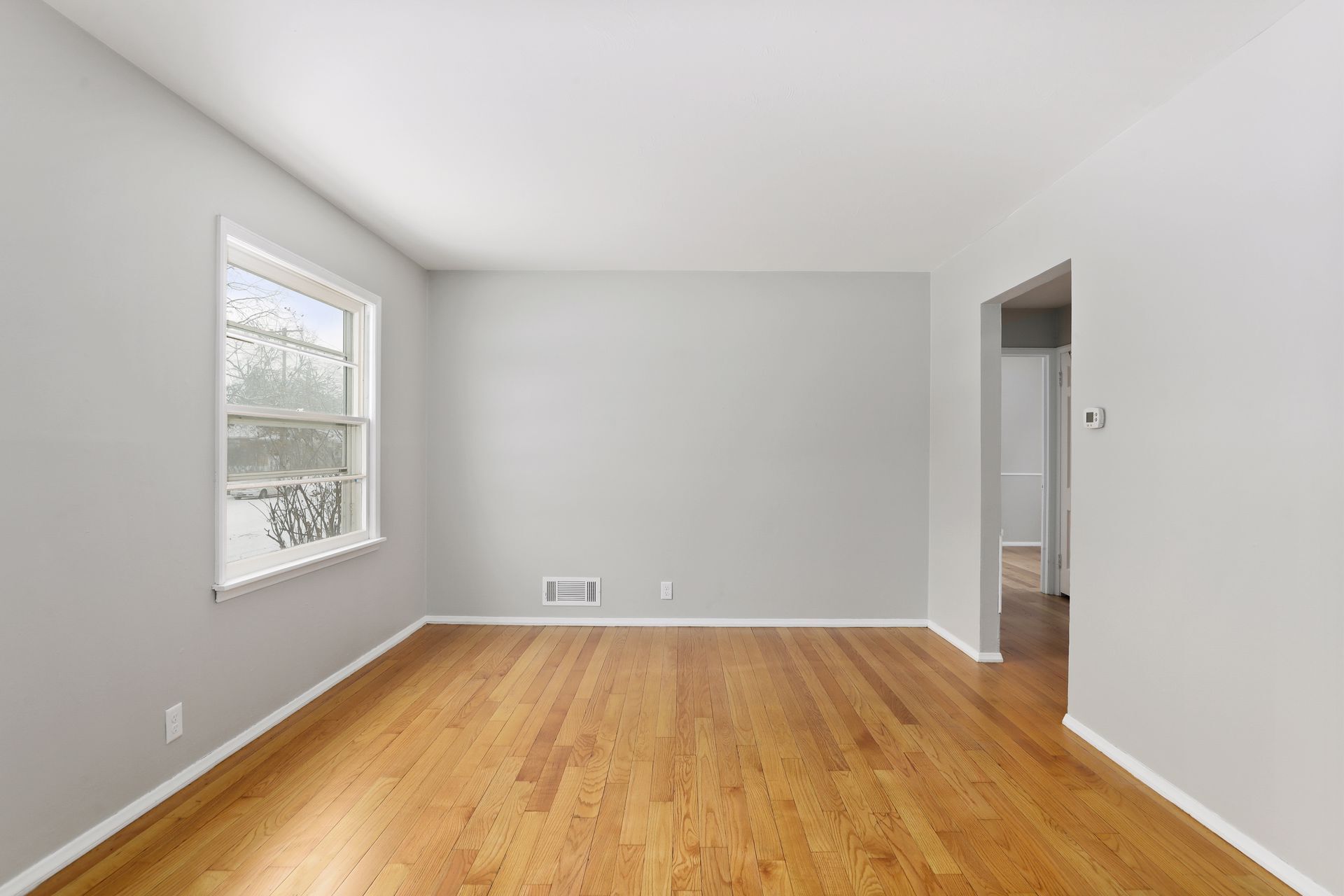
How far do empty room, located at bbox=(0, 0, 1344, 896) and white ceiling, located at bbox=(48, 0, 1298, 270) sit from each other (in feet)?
0.07

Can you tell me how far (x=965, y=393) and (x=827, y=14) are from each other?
288cm

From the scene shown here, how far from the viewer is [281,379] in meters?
3.15

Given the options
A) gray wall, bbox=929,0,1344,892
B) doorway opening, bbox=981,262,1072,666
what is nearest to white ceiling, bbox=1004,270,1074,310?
doorway opening, bbox=981,262,1072,666

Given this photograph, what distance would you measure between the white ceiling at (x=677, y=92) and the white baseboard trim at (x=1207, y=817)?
259 cm

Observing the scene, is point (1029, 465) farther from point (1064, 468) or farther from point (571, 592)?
point (571, 592)

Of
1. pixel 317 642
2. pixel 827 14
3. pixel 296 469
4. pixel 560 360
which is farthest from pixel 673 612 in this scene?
pixel 827 14

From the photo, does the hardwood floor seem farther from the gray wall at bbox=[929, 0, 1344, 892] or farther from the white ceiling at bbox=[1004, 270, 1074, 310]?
the white ceiling at bbox=[1004, 270, 1074, 310]

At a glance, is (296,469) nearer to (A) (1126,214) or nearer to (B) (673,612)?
(B) (673,612)

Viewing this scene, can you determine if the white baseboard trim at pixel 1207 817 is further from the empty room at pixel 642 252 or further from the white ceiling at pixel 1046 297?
the white ceiling at pixel 1046 297

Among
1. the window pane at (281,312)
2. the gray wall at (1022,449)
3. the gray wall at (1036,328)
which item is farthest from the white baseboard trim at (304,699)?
the gray wall at (1022,449)

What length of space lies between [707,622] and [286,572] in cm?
283

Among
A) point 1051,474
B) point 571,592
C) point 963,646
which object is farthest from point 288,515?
point 1051,474

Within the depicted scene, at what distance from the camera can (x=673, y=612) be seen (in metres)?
4.79

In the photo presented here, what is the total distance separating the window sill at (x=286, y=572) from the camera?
2637 millimetres
